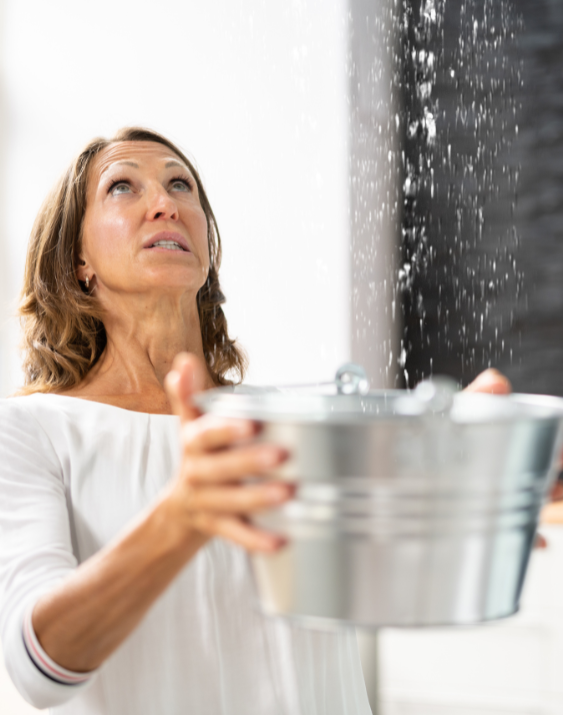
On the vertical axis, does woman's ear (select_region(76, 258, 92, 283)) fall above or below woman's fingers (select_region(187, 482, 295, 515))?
below

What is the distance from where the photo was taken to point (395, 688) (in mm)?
1600

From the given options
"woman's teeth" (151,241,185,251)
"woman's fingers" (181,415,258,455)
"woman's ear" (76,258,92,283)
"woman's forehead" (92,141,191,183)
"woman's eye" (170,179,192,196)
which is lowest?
"woman's ear" (76,258,92,283)

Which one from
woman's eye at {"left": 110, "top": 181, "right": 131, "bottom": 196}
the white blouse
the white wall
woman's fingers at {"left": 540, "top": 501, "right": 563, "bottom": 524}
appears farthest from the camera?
the white wall

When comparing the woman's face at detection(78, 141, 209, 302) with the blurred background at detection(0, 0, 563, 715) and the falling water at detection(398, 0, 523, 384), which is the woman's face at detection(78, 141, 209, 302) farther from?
the falling water at detection(398, 0, 523, 384)

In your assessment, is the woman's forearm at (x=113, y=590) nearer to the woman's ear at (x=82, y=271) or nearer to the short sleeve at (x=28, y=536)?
the short sleeve at (x=28, y=536)

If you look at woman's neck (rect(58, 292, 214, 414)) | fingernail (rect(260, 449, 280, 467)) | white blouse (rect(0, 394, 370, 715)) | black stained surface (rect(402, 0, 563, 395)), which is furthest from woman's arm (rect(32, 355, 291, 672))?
black stained surface (rect(402, 0, 563, 395))

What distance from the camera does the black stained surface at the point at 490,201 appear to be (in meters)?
1.85

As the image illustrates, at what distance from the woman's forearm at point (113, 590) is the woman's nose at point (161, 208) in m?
0.44

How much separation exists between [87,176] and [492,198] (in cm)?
124

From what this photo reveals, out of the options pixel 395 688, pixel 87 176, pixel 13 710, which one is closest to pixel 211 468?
pixel 87 176

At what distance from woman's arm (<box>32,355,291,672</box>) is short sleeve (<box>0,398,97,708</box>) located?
0.10ft

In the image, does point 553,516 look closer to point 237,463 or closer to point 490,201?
point 490,201

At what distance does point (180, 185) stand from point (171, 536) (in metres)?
0.62

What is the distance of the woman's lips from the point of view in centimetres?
83
